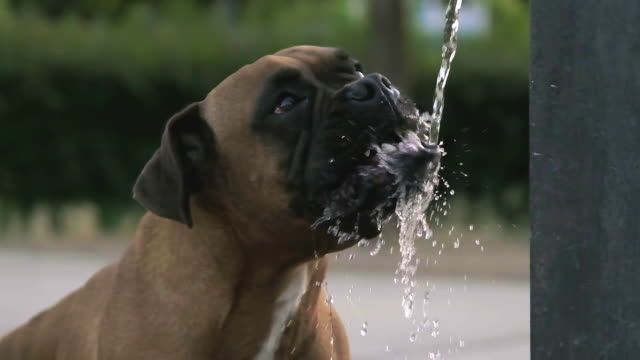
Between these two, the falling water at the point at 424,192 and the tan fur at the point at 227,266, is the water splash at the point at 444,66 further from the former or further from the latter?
the tan fur at the point at 227,266

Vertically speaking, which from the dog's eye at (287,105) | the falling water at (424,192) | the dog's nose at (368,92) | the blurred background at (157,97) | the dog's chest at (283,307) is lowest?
the blurred background at (157,97)

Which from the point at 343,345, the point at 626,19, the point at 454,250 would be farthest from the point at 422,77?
the point at 626,19

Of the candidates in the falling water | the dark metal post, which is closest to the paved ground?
the falling water

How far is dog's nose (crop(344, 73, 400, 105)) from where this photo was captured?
3.84 meters

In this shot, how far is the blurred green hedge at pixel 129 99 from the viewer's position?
1566 centimetres

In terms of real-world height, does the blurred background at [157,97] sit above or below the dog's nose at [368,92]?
below

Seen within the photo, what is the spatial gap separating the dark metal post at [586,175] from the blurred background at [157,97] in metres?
9.12

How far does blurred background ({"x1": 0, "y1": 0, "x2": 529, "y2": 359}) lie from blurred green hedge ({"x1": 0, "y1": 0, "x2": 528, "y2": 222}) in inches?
0.7

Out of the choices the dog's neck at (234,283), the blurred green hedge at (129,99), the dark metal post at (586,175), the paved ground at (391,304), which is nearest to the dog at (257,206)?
the dog's neck at (234,283)

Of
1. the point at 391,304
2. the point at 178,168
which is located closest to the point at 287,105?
the point at 178,168

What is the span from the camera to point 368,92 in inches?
152

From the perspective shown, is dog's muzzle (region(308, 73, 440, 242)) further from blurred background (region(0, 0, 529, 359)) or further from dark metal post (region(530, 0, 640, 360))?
blurred background (region(0, 0, 529, 359))

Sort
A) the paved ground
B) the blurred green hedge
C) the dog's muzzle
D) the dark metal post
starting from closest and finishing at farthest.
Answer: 1. the dark metal post
2. the dog's muzzle
3. the paved ground
4. the blurred green hedge

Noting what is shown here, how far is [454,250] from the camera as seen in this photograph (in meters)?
13.2
